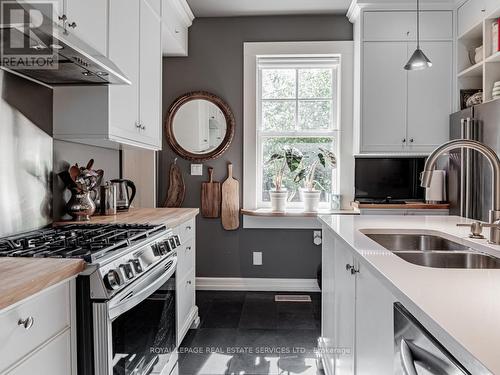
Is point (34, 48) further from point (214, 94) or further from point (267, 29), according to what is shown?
point (267, 29)

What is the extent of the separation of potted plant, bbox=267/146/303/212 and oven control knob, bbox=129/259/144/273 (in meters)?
2.17

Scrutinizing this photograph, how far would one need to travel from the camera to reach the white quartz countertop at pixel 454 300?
1.89ft

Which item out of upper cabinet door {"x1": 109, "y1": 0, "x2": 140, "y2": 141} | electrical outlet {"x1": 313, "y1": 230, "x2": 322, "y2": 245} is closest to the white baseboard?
electrical outlet {"x1": 313, "y1": 230, "x2": 322, "y2": 245}

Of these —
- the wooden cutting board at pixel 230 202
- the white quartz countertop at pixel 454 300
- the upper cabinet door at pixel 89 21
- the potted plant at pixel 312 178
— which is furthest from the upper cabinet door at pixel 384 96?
the upper cabinet door at pixel 89 21

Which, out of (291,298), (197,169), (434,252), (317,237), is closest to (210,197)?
(197,169)

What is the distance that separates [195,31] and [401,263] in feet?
10.8

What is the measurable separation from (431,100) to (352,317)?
8.39ft

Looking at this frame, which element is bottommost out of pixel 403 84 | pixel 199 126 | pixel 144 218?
pixel 144 218

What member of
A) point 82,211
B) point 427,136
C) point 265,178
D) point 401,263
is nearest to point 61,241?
point 82,211

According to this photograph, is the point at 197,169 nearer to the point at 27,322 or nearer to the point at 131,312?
the point at 131,312

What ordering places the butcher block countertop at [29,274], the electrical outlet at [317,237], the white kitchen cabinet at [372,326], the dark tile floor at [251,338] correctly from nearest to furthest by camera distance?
the butcher block countertop at [29,274]
the white kitchen cabinet at [372,326]
the dark tile floor at [251,338]
the electrical outlet at [317,237]

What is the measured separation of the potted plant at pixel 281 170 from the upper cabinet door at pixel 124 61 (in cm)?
159

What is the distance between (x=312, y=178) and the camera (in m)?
3.62

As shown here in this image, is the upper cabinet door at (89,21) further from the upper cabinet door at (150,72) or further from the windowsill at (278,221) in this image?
the windowsill at (278,221)
